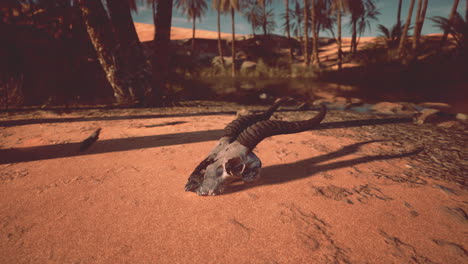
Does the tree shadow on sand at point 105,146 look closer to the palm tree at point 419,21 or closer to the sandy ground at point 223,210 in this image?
the sandy ground at point 223,210

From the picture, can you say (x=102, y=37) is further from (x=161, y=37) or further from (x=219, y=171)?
(x=219, y=171)

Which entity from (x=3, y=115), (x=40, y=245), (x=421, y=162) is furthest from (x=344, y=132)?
(x=3, y=115)

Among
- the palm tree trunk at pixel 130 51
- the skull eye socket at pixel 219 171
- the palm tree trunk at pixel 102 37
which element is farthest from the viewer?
the palm tree trunk at pixel 130 51

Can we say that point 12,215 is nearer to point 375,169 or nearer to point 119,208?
point 119,208

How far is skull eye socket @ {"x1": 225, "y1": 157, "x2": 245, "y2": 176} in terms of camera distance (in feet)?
6.84

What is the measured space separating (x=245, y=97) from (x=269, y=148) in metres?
7.49

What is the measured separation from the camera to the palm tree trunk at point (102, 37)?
6.16 metres

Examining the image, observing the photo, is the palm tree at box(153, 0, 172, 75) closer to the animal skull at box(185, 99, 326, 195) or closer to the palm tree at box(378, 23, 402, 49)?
the animal skull at box(185, 99, 326, 195)

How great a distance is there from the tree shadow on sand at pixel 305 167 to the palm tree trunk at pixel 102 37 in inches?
250

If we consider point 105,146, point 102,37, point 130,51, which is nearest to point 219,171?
point 105,146

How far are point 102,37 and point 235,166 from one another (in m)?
6.61

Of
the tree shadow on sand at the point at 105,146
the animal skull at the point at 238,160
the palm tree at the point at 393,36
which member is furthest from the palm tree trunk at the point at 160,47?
the palm tree at the point at 393,36

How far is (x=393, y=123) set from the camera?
17.3 ft

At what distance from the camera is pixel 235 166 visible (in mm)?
2158
